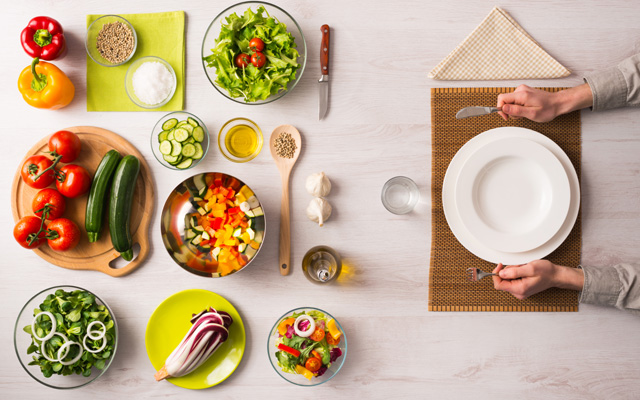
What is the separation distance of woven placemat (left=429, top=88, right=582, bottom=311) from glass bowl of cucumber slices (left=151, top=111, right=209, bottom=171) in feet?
3.17

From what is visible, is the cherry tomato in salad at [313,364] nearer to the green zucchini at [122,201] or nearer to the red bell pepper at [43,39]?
the green zucchini at [122,201]

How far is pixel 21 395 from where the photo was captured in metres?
1.84

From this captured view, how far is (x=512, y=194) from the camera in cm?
173

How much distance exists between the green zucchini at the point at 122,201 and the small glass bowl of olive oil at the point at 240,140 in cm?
37

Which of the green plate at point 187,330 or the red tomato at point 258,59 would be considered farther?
the green plate at point 187,330

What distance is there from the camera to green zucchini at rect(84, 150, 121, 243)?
1.72 metres

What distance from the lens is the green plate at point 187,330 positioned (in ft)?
5.82

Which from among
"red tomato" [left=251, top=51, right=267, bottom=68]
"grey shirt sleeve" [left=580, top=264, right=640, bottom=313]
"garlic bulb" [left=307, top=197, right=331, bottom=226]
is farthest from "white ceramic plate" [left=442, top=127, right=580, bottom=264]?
"red tomato" [left=251, top=51, right=267, bottom=68]

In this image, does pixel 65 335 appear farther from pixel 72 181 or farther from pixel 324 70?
pixel 324 70

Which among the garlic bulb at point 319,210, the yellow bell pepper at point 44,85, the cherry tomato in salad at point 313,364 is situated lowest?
the cherry tomato in salad at point 313,364

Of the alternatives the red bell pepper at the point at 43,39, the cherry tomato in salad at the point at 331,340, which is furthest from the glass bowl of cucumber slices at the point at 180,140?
the cherry tomato in salad at the point at 331,340

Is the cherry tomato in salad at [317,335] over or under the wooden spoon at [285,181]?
under

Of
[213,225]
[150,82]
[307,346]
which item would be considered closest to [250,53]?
[150,82]

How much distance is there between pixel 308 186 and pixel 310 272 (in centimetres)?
36
